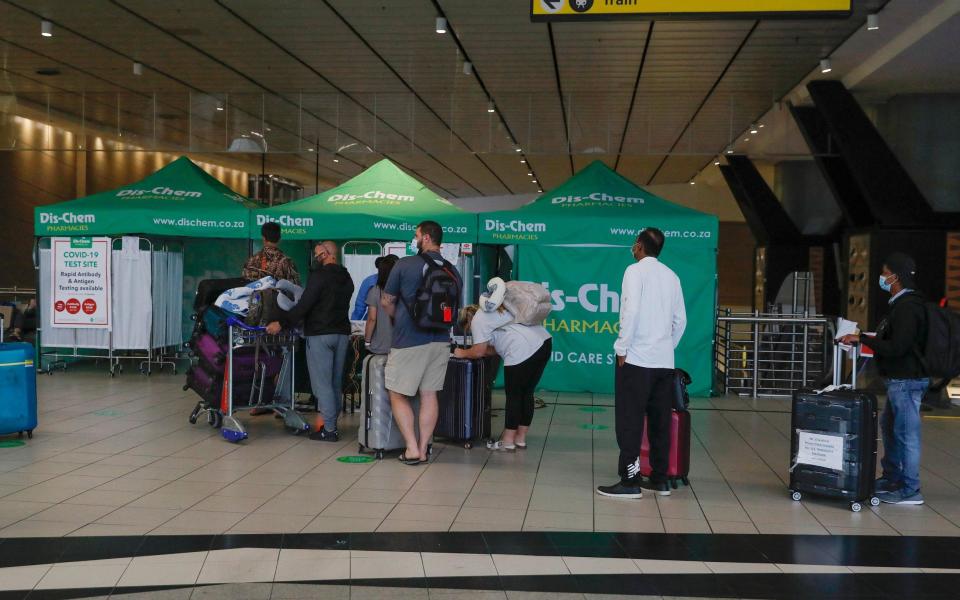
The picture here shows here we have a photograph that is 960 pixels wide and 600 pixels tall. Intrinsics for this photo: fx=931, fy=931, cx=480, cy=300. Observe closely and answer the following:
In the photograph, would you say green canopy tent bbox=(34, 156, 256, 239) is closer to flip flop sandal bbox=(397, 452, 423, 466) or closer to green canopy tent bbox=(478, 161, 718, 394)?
green canopy tent bbox=(478, 161, 718, 394)

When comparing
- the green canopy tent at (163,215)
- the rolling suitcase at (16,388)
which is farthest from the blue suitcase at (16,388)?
the green canopy tent at (163,215)

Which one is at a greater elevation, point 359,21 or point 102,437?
point 359,21

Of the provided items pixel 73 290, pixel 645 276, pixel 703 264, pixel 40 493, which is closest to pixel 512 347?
pixel 645 276

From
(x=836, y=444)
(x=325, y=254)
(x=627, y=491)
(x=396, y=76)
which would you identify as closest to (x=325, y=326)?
(x=325, y=254)

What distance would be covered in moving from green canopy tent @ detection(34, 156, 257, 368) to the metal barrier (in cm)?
604

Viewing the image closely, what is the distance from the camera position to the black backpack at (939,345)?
19.0 feet

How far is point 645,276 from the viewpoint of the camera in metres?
5.79

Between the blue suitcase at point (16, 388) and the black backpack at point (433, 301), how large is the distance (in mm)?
3131

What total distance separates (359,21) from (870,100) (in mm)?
8116

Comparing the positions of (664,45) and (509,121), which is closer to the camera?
(664,45)

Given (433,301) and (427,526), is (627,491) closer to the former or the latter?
(427,526)

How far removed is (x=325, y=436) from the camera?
7.79m

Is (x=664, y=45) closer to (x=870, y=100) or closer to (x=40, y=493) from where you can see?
(x=870, y=100)

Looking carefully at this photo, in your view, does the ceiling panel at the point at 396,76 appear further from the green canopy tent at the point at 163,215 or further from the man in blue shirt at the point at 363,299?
the man in blue shirt at the point at 363,299
